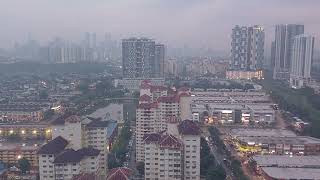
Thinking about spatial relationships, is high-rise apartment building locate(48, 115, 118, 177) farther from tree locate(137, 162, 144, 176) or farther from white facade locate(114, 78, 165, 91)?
white facade locate(114, 78, 165, 91)

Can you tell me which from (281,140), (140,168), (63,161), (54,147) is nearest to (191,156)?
(140,168)

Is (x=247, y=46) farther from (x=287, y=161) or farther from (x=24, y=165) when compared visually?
(x=24, y=165)

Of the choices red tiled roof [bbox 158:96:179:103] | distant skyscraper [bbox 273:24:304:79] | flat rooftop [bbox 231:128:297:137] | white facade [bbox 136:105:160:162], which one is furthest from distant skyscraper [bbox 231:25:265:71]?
white facade [bbox 136:105:160:162]

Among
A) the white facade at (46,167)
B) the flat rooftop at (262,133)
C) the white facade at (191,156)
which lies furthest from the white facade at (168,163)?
the flat rooftop at (262,133)

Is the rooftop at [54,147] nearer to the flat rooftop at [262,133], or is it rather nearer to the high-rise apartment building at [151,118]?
the high-rise apartment building at [151,118]

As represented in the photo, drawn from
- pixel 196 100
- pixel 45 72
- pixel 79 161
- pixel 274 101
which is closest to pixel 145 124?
pixel 79 161
